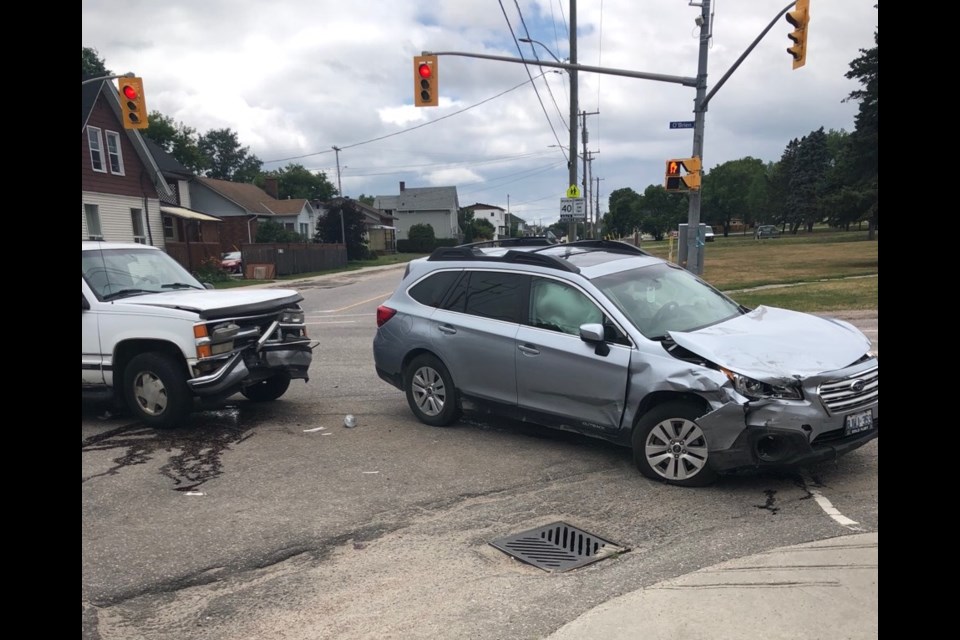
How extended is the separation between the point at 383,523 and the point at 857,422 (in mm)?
3355

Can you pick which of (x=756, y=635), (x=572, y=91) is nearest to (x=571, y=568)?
(x=756, y=635)

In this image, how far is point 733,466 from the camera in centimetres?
492

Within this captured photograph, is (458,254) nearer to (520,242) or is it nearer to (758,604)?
(520,242)

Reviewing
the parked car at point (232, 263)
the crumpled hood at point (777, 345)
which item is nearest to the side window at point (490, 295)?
the crumpled hood at point (777, 345)

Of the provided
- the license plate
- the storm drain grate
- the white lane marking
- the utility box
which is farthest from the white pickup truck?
the utility box

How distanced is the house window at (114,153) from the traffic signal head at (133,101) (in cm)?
1536

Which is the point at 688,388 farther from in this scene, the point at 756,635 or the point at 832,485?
the point at 756,635

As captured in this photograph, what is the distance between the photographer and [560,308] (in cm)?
615

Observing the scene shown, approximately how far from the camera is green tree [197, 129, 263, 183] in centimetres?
11850

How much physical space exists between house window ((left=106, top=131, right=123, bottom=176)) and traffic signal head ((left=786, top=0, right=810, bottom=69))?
29.2 metres
